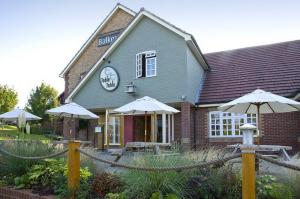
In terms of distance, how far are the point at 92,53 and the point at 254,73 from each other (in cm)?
1351

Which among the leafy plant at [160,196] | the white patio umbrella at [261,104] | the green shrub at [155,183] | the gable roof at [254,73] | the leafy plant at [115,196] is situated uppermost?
the gable roof at [254,73]

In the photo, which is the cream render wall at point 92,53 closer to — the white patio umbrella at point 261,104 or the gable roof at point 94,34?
the gable roof at point 94,34

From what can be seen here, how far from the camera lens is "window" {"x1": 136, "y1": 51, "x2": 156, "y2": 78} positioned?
19.8 meters

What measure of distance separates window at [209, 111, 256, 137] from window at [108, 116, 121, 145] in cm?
607

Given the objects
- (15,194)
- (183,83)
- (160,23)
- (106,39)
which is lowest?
(15,194)

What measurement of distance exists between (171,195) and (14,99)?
43270mm

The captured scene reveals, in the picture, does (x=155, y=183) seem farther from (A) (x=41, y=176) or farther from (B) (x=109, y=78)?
(B) (x=109, y=78)

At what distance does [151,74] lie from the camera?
19812 mm

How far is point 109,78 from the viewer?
21375 mm

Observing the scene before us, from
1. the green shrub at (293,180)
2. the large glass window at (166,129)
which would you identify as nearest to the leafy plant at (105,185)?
the green shrub at (293,180)

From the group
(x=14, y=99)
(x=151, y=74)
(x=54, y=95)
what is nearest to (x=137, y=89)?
(x=151, y=74)

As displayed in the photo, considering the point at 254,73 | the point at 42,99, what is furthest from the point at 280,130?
the point at 42,99

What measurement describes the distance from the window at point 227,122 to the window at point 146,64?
409 centimetres

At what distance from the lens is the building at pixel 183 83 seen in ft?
58.9
